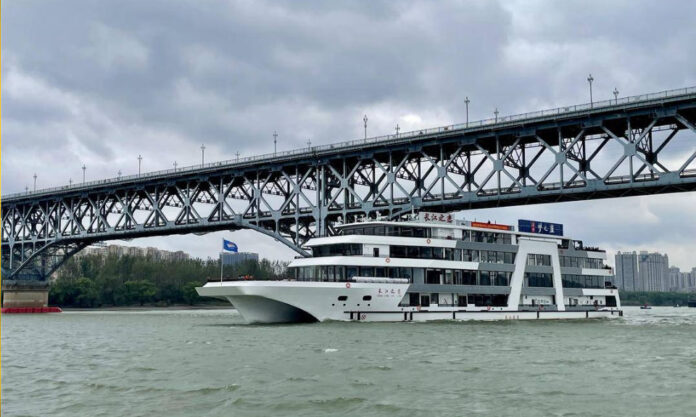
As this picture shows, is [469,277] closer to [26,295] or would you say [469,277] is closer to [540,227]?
[540,227]

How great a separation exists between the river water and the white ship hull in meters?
10.4

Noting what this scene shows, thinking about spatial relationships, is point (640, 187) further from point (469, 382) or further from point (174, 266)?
point (174, 266)

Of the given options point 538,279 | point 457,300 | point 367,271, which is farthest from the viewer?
point 538,279

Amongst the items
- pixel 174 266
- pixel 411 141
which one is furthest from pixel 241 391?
pixel 174 266

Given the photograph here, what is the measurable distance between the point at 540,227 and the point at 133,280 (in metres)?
111

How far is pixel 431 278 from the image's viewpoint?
195 feet

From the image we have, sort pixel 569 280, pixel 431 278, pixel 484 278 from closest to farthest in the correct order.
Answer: pixel 431 278
pixel 484 278
pixel 569 280

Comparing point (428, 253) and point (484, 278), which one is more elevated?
point (428, 253)

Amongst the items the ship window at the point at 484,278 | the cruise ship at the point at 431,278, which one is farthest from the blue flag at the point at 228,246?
the ship window at the point at 484,278

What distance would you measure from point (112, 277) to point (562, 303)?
108 meters

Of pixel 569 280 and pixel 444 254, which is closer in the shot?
pixel 444 254

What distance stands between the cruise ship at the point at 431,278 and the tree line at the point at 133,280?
77.4 m

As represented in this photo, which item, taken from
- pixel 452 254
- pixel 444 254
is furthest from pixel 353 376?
pixel 452 254

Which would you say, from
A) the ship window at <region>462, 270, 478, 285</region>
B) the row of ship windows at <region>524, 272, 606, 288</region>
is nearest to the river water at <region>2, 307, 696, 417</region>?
the ship window at <region>462, 270, 478, 285</region>
